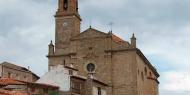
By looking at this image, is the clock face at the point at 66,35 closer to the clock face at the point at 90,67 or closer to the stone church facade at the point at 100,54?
the stone church facade at the point at 100,54

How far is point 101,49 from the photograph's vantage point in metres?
79.6

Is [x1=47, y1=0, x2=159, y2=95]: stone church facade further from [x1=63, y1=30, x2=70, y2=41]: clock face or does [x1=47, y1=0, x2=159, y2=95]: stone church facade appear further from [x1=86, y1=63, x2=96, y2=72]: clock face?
[x1=86, y1=63, x2=96, y2=72]: clock face

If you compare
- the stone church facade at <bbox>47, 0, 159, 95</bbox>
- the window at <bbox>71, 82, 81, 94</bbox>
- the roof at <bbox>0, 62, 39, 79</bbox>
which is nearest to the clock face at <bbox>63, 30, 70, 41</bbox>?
the stone church facade at <bbox>47, 0, 159, 95</bbox>

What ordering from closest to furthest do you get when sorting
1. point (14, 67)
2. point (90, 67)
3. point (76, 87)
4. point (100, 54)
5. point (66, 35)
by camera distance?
point (76, 87) → point (100, 54) → point (90, 67) → point (66, 35) → point (14, 67)

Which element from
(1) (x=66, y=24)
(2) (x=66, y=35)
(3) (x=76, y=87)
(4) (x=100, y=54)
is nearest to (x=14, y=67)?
(2) (x=66, y=35)

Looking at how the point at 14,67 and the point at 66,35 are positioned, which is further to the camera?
the point at 14,67

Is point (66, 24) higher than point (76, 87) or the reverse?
higher

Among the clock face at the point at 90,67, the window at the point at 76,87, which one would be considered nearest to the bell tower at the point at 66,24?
the clock face at the point at 90,67

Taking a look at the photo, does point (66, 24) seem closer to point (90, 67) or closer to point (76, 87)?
point (90, 67)

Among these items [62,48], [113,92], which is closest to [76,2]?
[62,48]

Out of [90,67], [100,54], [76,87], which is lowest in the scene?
[76,87]

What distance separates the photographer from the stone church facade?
7725 centimetres

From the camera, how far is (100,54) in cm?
7956

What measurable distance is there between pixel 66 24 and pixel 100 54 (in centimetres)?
767
